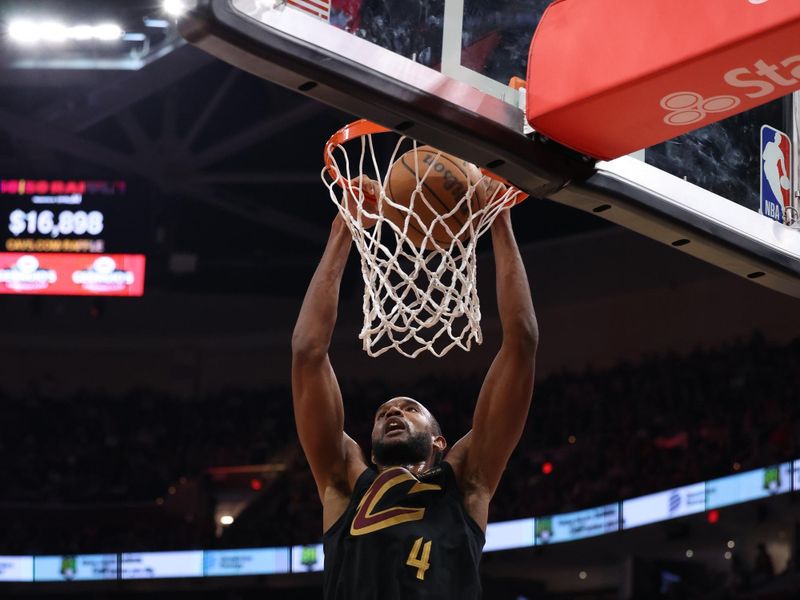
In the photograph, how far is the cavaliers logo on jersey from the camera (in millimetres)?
3281

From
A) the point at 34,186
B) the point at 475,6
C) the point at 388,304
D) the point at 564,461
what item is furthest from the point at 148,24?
the point at 475,6

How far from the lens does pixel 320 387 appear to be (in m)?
3.45

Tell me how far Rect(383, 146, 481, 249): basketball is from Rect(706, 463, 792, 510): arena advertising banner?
707 centimetres

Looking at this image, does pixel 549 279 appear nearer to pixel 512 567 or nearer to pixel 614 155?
pixel 512 567

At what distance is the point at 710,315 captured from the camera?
1165cm

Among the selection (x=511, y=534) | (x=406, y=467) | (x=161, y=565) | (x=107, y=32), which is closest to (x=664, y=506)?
(x=511, y=534)

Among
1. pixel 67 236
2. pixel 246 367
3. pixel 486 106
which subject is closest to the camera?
pixel 486 106

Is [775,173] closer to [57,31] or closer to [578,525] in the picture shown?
[578,525]

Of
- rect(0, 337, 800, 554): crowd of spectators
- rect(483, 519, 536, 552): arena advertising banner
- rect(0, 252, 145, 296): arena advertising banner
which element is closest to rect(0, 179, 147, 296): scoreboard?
rect(0, 252, 145, 296): arena advertising banner

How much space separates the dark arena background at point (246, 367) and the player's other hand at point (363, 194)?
7.15 meters

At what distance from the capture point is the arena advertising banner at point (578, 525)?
1082cm

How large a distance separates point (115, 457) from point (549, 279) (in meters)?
4.98

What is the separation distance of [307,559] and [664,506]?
3.47m

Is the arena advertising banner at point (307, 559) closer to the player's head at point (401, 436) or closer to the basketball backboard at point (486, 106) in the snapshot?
the player's head at point (401, 436)
